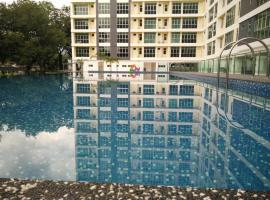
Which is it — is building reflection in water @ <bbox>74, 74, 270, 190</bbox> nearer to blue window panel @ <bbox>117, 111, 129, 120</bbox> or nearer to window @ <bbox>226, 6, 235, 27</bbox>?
blue window panel @ <bbox>117, 111, 129, 120</bbox>

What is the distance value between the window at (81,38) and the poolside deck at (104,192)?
56.9 metres

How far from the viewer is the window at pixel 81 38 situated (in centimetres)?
5801

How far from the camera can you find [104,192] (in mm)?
4035

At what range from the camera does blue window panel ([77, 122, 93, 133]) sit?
834 cm

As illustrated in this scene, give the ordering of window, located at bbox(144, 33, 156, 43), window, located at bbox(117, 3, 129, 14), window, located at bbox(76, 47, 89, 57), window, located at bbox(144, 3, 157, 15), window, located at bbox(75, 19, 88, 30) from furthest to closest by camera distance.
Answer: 1. window, located at bbox(76, 47, 89, 57)
2. window, located at bbox(75, 19, 88, 30)
3. window, located at bbox(144, 33, 156, 43)
4. window, located at bbox(117, 3, 129, 14)
5. window, located at bbox(144, 3, 157, 15)

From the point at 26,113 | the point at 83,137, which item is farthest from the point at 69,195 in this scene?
the point at 26,113

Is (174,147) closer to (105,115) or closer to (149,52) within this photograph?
(105,115)

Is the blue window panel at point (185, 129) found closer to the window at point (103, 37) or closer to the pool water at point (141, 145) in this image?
the pool water at point (141, 145)

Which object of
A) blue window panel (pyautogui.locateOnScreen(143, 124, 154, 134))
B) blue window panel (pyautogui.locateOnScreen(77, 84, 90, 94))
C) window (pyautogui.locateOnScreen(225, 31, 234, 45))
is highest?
window (pyautogui.locateOnScreen(225, 31, 234, 45))

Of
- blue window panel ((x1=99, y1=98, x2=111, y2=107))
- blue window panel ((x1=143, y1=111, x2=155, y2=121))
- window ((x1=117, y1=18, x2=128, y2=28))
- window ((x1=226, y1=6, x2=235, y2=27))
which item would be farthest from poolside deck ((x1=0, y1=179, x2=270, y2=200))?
window ((x1=117, y1=18, x2=128, y2=28))

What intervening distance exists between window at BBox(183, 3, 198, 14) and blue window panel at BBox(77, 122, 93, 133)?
5231cm

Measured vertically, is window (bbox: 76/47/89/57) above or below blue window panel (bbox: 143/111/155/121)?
above

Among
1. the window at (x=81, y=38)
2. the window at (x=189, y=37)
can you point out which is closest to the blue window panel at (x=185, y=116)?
the window at (x=189, y=37)

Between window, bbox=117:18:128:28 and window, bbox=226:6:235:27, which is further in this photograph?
window, bbox=117:18:128:28
